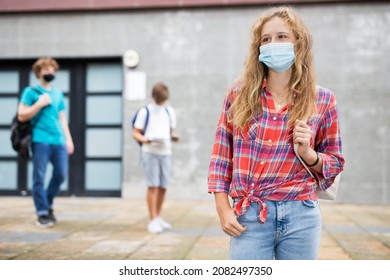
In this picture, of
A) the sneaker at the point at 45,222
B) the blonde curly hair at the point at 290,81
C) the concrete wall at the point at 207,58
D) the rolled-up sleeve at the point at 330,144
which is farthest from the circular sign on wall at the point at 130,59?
the rolled-up sleeve at the point at 330,144

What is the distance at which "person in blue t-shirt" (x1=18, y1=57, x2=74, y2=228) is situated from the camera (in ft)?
18.0

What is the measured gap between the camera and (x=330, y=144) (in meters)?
1.91

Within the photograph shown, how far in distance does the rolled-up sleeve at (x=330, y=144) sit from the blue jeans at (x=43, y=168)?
415cm

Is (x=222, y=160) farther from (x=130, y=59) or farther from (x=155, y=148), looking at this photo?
(x=130, y=59)

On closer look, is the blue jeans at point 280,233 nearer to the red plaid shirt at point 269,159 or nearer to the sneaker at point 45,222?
the red plaid shirt at point 269,159

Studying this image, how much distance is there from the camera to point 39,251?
13.9 feet

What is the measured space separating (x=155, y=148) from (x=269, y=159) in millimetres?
3639

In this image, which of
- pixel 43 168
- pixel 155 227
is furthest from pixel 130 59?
pixel 155 227

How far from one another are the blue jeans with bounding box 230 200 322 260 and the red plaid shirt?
0.10ft
